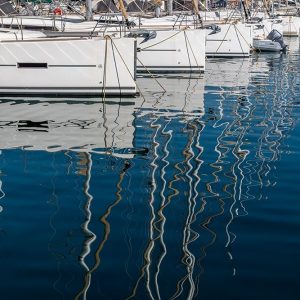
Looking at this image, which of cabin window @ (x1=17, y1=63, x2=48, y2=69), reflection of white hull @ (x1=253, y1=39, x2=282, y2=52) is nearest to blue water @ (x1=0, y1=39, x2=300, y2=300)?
cabin window @ (x1=17, y1=63, x2=48, y2=69)

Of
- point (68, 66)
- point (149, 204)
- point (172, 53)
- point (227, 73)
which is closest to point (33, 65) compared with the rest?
point (68, 66)

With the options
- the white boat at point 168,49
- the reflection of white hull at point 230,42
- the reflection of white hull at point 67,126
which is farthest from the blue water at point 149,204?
the reflection of white hull at point 230,42

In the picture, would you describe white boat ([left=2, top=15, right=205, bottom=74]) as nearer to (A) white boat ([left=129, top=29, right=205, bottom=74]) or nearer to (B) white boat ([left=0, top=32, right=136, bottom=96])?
(A) white boat ([left=129, top=29, right=205, bottom=74])

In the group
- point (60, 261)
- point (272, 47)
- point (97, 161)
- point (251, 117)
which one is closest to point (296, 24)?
point (272, 47)

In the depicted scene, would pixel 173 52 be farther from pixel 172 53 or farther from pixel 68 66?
pixel 68 66

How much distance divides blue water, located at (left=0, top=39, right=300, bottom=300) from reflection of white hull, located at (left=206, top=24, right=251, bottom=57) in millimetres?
20443

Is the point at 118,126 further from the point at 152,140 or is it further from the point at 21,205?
the point at 21,205

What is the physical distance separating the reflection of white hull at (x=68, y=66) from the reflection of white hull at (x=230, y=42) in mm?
18677

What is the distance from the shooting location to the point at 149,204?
8.87 metres

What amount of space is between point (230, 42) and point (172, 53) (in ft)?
33.8

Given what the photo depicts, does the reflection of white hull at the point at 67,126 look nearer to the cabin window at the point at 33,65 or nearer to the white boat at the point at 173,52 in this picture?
the cabin window at the point at 33,65

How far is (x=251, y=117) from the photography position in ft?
54.0

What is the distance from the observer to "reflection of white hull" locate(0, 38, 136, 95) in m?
18.5

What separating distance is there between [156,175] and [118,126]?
473 cm
